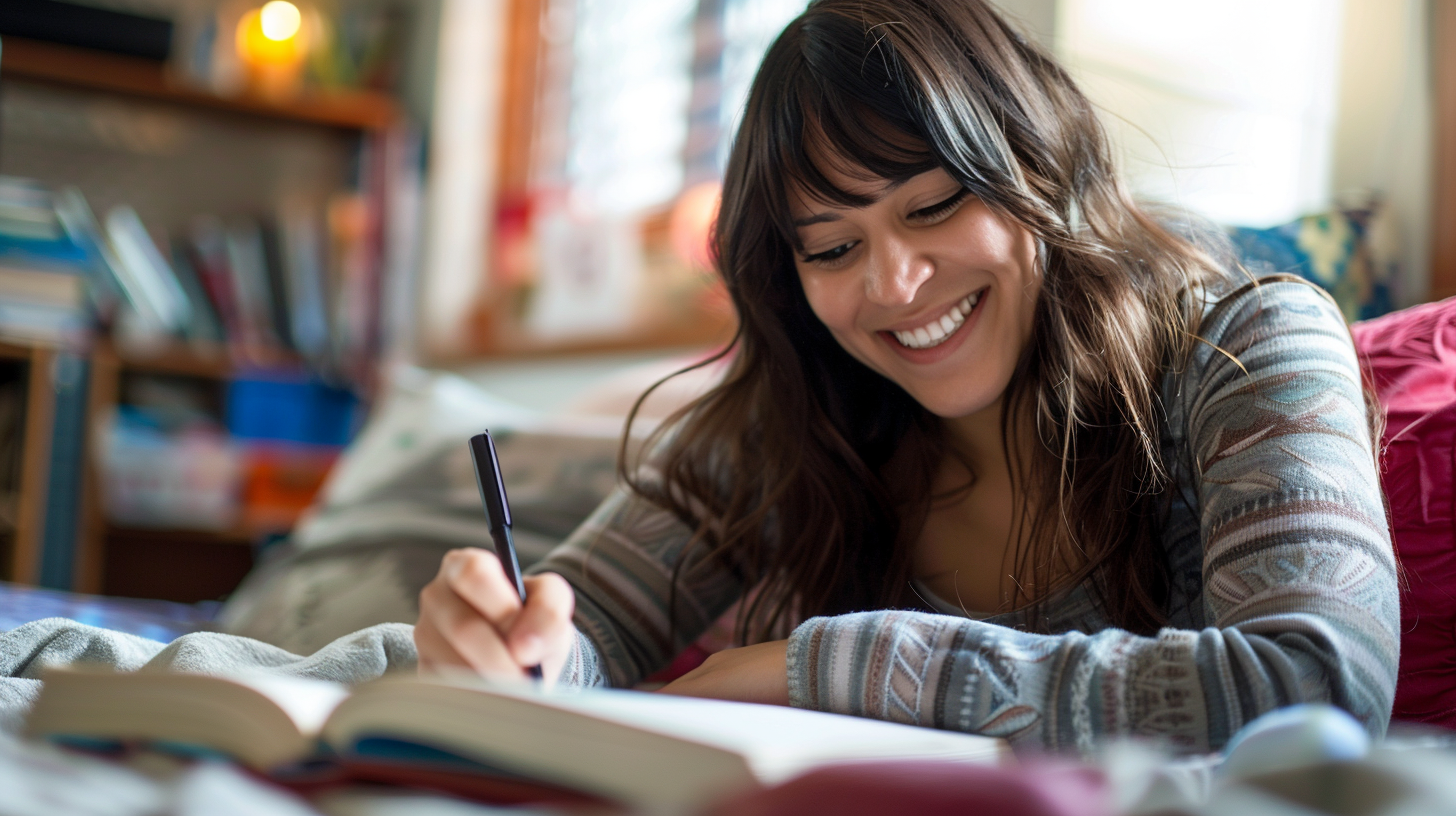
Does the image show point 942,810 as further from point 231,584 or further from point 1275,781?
point 231,584

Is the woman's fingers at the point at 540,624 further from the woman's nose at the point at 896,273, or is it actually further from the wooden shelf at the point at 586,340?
the wooden shelf at the point at 586,340

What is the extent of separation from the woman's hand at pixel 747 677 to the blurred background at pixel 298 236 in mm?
855

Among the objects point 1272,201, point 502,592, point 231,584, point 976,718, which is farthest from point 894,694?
point 231,584

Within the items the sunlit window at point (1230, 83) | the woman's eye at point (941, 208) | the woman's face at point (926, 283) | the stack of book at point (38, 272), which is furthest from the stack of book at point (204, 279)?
the woman's eye at point (941, 208)

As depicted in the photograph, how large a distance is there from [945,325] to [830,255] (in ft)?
0.34

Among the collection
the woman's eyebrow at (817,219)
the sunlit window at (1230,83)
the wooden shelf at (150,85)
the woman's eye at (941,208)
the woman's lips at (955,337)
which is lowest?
the woman's lips at (955,337)

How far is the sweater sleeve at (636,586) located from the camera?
919 mm

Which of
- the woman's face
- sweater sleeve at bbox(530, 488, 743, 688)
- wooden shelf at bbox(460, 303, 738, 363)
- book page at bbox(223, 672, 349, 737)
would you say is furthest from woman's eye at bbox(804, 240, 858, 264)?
wooden shelf at bbox(460, 303, 738, 363)

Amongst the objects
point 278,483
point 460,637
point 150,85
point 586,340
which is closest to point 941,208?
point 460,637

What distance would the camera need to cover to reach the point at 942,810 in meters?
0.31

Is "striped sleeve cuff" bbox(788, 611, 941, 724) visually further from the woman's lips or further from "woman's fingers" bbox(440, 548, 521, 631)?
the woman's lips

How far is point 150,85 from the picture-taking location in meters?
2.54

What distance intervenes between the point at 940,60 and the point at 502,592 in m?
0.47

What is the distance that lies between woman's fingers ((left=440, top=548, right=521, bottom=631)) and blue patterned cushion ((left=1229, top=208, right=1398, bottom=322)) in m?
0.75
